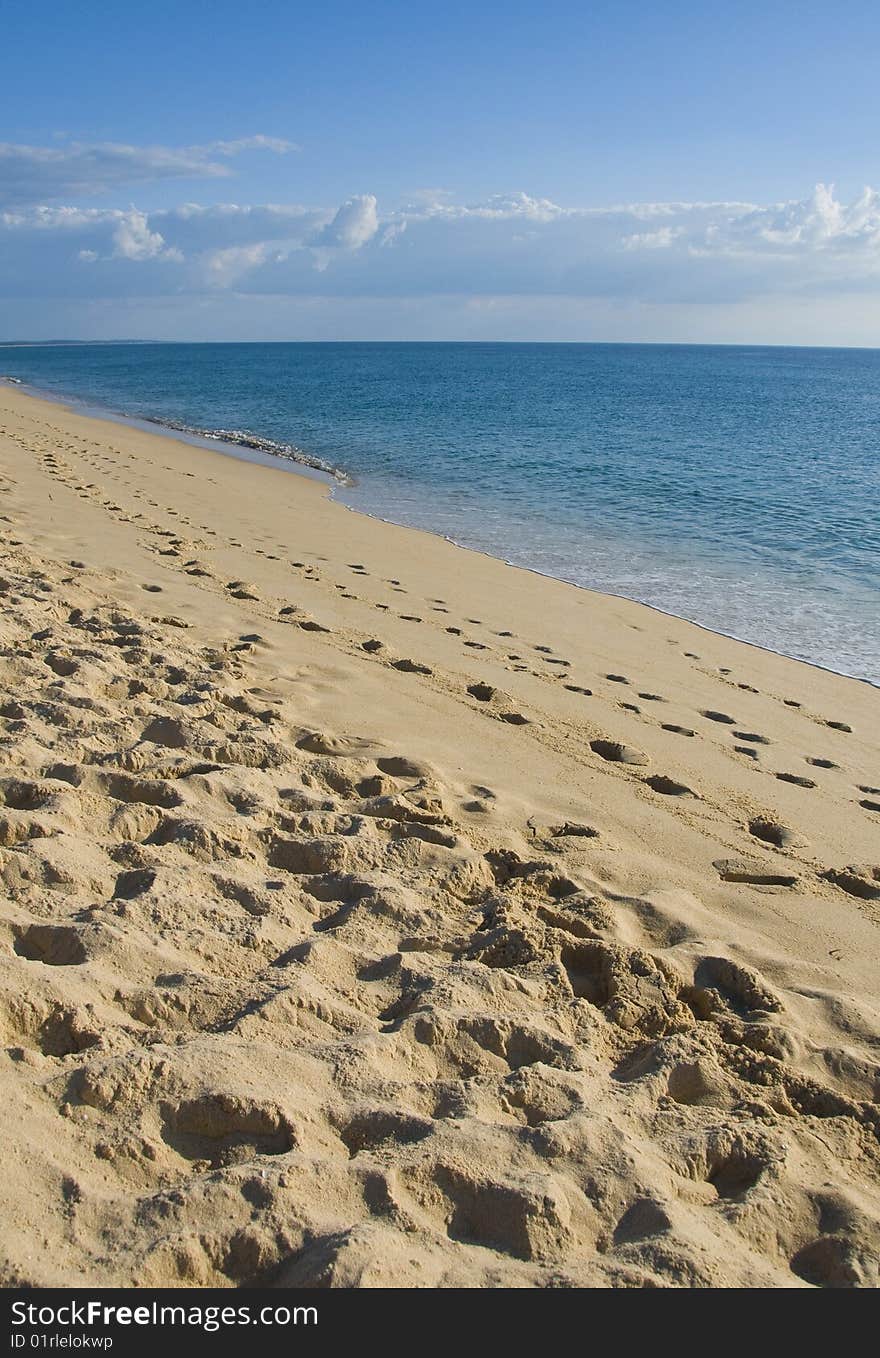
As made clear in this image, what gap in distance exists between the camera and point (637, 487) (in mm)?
19703

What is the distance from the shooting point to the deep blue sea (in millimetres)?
11250

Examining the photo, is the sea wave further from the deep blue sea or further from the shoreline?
the deep blue sea

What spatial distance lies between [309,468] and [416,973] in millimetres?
19183

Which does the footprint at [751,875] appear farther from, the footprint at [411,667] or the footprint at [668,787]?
the footprint at [411,667]

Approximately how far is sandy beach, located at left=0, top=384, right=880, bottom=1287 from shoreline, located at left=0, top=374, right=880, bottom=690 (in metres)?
2.54

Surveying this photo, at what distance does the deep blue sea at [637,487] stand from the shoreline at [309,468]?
0.54 feet

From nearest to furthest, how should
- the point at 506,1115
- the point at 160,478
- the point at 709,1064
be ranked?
the point at 506,1115, the point at 709,1064, the point at 160,478

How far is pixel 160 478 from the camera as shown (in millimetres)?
15898

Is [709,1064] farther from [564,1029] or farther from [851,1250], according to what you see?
[851,1250]

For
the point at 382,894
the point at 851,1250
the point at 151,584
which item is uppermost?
the point at 151,584

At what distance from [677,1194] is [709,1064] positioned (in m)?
0.55

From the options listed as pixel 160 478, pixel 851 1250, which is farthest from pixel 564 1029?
pixel 160 478

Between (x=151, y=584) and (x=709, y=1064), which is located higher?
(x=151, y=584)
